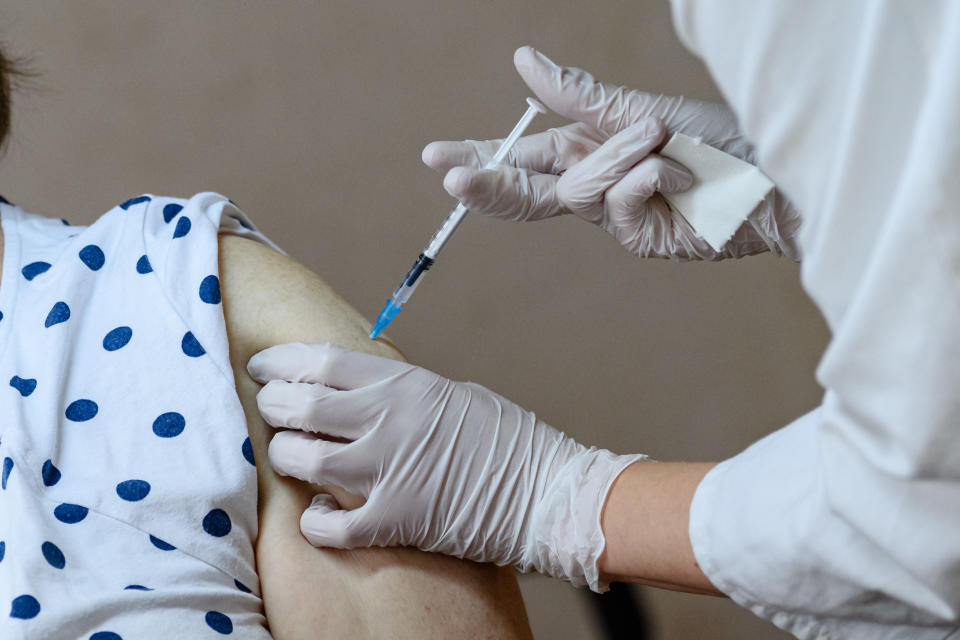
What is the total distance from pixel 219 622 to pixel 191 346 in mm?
315

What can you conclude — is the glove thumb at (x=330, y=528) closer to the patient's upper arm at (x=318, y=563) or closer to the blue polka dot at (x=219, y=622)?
the patient's upper arm at (x=318, y=563)

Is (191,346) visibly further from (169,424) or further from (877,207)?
(877,207)

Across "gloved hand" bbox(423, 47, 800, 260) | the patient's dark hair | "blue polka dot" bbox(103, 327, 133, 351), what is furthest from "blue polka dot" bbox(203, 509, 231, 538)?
the patient's dark hair

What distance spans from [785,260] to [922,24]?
8.09 ft

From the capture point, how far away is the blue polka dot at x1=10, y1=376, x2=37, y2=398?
0.97 meters

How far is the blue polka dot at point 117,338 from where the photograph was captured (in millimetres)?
1022

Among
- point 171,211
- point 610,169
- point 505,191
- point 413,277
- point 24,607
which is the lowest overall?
point 24,607

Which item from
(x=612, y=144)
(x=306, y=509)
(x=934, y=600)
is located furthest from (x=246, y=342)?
(x=934, y=600)

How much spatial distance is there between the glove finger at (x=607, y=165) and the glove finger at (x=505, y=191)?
0.04m

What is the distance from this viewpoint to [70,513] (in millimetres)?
906

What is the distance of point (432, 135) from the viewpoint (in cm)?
248

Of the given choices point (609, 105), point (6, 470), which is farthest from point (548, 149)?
point (6, 470)

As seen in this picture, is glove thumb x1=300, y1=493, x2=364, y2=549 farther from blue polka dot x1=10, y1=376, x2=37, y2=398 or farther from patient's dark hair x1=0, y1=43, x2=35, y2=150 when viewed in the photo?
patient's dark hair x1=0, y1=43, x2=35, y2=150

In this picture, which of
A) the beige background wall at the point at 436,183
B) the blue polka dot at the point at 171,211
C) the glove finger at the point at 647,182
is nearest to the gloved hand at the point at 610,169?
the glove finger at the point at 647,182
